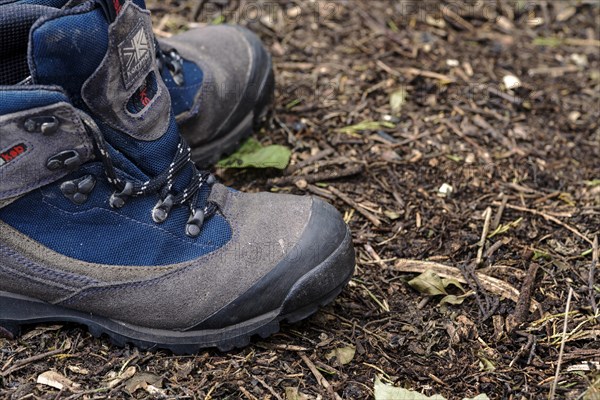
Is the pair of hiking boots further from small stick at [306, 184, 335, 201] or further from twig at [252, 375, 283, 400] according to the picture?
small stick at [306, 184, 335, 201]

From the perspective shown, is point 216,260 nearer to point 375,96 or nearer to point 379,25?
point 375,96

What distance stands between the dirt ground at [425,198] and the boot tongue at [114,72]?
56 centimetres

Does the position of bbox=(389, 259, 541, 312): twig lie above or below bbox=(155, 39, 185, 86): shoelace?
below

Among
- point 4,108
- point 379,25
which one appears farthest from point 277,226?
point 379,25

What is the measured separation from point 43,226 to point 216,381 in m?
0.57

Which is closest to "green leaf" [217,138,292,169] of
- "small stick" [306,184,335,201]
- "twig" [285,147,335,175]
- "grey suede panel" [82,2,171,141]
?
"twig" [285,147,335,175]

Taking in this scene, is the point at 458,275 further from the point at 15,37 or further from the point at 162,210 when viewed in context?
the point at 15,37

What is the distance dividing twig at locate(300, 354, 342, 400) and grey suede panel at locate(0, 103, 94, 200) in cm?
75

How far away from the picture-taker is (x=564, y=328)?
2.00m

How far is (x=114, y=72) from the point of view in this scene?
5.59 ft

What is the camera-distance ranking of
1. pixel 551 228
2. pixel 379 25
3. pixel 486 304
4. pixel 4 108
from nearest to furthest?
pixel 4 108
pixel 486 304
pixel 551 228
pixel 379 25

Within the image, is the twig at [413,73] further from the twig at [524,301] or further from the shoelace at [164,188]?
the shoelace at [164,188]

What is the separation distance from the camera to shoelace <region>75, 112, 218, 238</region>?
1.75 metres

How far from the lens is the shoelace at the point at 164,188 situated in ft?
5.75
